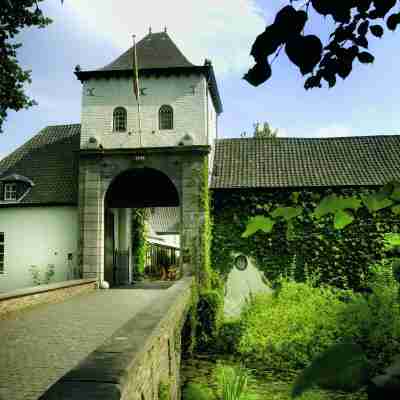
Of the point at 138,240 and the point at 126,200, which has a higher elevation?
the point at 126,200

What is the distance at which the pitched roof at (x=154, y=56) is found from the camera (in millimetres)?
18219

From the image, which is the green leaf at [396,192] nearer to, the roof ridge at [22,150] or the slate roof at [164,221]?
the roof ridge at [22,150]

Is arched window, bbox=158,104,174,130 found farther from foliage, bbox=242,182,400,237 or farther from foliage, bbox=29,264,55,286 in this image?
foliage, bbox=242,182,400,237

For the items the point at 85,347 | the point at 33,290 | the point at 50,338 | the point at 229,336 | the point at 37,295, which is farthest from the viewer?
the point at 229,336

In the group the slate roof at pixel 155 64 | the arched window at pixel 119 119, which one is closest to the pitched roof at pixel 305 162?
the slate roof at pixel 155 64

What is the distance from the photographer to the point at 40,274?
18297 mm

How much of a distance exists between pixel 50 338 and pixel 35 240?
37.6 feet

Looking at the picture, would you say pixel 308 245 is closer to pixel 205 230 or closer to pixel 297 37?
pixel 205 230

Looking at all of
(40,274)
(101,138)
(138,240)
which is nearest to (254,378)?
(40,274)

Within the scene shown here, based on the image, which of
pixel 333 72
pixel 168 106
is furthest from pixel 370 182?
pixel 333 72

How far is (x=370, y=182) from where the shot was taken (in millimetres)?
17359

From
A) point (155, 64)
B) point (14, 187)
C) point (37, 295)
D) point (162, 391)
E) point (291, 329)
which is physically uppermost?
point (155, 64)

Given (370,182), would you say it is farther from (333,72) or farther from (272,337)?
(333,72)

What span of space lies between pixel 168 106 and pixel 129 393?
15052 millimetres
